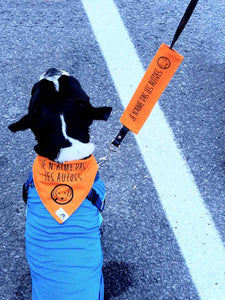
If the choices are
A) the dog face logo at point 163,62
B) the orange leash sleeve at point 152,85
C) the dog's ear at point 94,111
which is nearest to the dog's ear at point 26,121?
the dog's ear at point 94,111

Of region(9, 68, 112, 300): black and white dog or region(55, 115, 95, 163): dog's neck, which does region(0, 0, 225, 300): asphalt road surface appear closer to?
region(9, 68, 112, 300): black and white dog

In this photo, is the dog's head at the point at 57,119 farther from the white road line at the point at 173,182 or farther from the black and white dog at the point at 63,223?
the white road line at the point at 173,182

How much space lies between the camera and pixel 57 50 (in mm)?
3432

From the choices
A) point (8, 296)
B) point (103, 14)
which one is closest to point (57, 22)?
point (103, 14)

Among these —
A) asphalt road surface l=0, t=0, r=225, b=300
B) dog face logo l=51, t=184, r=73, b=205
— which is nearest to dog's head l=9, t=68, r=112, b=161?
dog face logo l=51, t=184, r=73, b=205

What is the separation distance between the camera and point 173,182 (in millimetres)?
2814

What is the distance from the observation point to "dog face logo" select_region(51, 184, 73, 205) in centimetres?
189

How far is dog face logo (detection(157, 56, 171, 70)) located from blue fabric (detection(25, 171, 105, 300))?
101 cm

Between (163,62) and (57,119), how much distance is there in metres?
0.75

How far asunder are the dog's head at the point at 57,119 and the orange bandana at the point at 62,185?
0.09 metres

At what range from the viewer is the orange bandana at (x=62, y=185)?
1.88m

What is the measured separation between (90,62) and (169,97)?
0.94 m

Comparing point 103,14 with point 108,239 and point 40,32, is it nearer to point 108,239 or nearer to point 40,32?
point 40,32

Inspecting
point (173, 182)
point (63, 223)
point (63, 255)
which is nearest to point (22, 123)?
point (63, 223)
